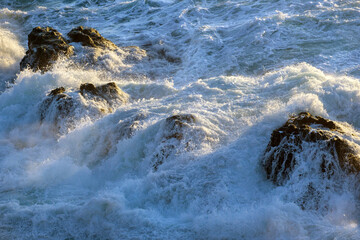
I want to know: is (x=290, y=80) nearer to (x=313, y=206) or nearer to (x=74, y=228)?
(x=313, y=206)

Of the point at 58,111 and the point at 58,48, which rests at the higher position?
the point at 58,48

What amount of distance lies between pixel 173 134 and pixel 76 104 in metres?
2.71

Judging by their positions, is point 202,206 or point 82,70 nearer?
point 202,206

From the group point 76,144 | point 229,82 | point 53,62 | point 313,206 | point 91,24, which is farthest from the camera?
point 91,24

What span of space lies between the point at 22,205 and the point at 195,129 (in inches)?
111

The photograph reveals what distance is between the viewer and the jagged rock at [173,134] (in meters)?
5.45

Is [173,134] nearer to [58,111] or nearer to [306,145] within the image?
[306,145]

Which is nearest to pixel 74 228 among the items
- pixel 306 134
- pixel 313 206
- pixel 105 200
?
pixel 105 200

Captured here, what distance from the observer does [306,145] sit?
15.2 ft

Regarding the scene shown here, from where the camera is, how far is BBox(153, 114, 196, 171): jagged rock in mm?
5445

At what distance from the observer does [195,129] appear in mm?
5715

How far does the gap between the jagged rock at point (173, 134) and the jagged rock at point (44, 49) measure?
17.5ft

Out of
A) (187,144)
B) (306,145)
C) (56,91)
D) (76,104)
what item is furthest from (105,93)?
(306,145)

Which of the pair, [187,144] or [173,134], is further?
[173,134]
